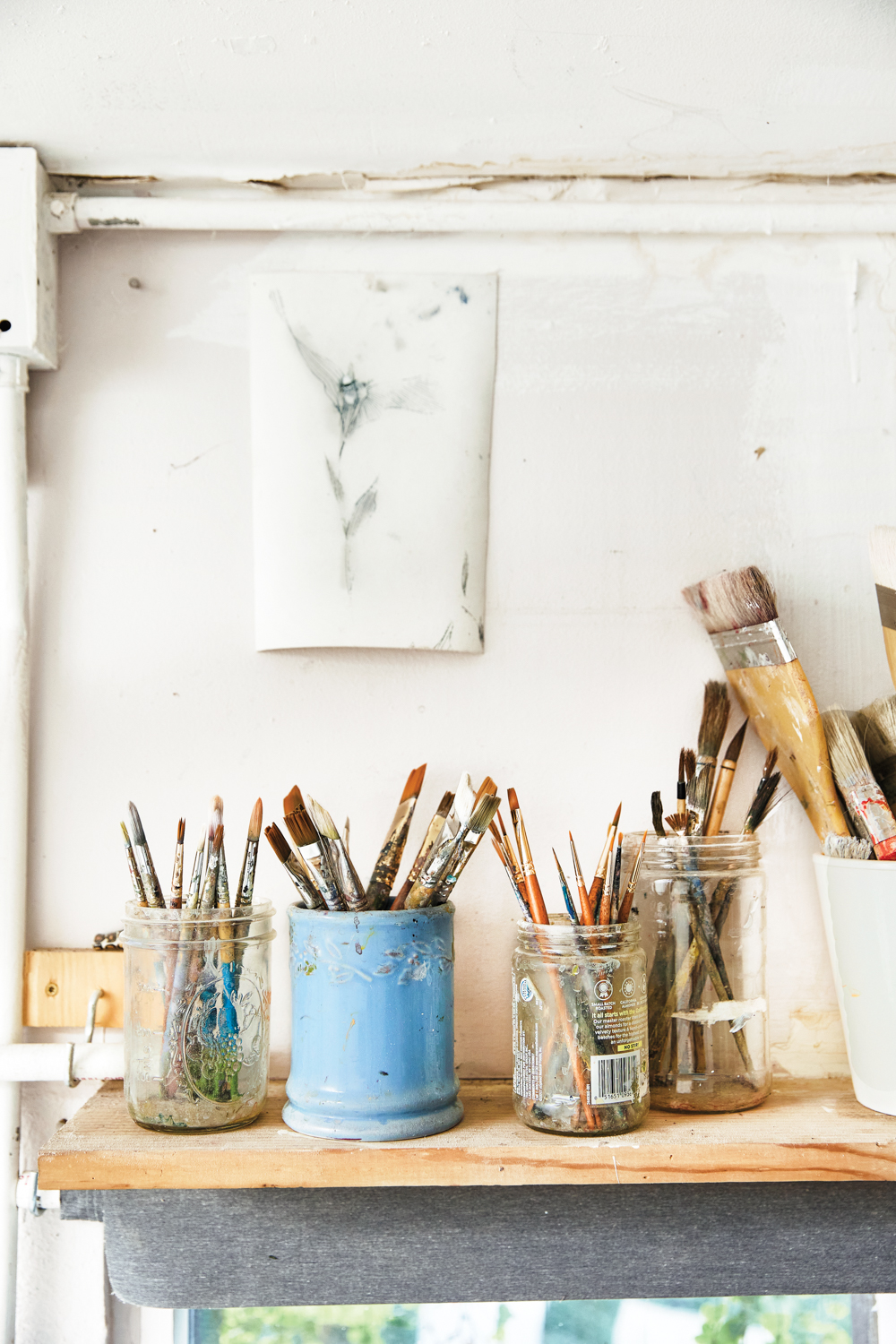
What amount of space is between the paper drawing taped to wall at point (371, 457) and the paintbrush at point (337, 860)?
0.20m

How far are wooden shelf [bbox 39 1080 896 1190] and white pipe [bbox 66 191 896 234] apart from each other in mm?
788

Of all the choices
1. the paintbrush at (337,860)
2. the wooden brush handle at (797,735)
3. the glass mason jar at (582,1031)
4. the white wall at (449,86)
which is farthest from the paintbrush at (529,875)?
the white wall at (449,86)

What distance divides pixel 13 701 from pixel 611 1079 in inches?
23.9

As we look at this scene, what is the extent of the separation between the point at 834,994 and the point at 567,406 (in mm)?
599

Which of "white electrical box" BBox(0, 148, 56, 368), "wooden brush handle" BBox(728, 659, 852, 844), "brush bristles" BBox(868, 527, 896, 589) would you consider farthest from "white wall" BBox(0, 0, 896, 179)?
"wooden brush handle" BBox(728, 659, 852, 844)

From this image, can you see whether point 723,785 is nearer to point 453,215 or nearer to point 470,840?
point 470,840

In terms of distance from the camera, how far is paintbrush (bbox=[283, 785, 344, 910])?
2.41 feet

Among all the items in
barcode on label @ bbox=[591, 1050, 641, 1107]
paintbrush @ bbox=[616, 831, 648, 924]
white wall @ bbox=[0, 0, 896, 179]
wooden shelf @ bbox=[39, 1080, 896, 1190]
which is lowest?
wooden shelf @ bbox=[39, 1080, 896, 1190]

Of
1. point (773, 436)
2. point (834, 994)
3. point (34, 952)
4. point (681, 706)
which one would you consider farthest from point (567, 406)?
point (34, 952)

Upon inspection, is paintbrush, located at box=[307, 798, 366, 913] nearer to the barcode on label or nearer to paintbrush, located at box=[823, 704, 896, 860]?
the barcode on label

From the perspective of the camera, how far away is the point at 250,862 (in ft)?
2.60

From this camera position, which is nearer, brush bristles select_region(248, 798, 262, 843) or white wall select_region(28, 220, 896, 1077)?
brush bristles select_region(248, 798, 262, 843)

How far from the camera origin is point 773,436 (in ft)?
3.09

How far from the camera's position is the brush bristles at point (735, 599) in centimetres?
85
